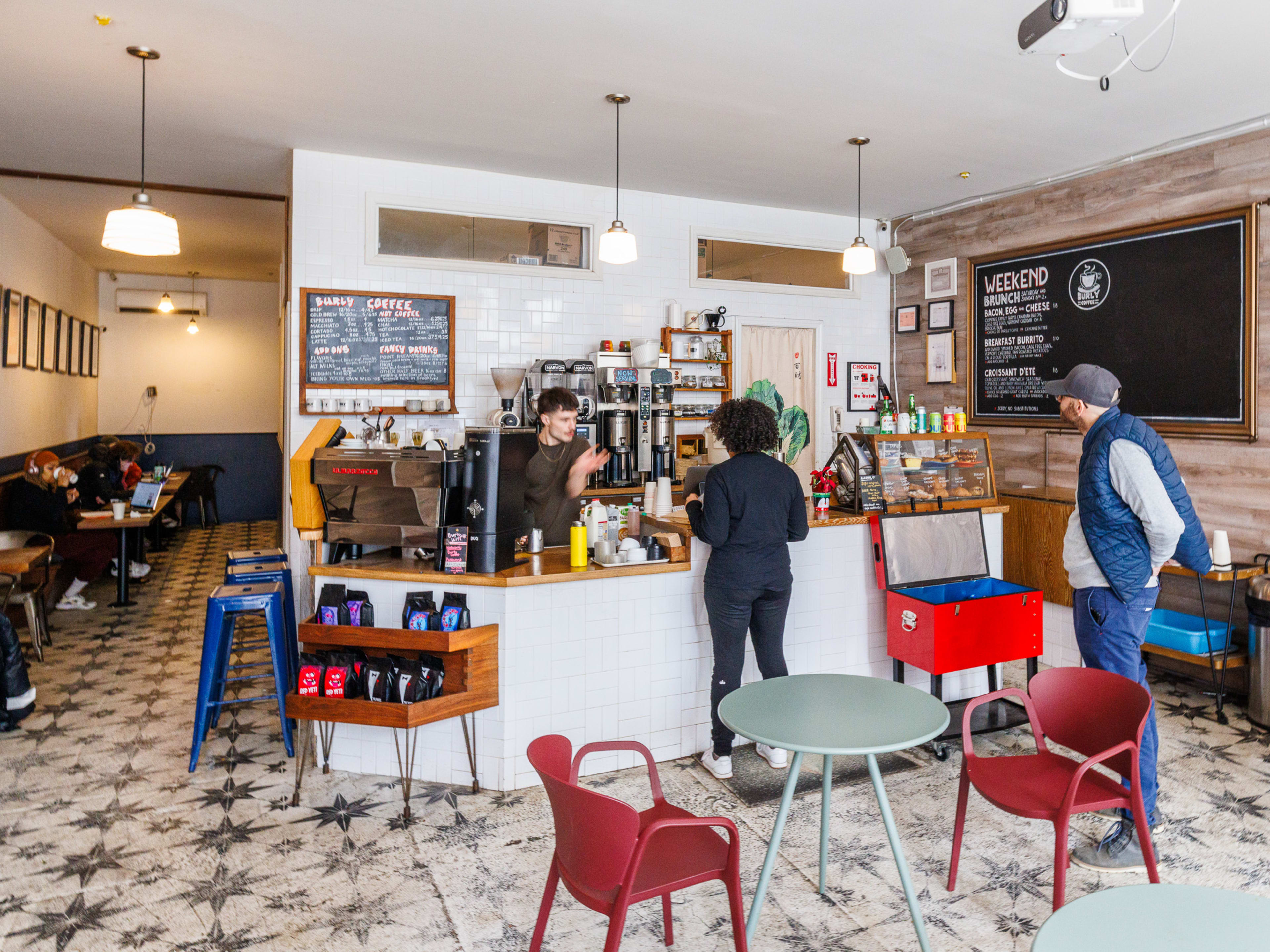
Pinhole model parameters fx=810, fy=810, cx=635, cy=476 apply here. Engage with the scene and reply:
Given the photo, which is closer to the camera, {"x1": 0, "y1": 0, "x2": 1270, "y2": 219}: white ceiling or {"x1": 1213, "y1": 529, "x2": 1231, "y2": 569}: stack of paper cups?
{"x1": 0, "y1": 0, "x2": 1270, "y2": 219}: white ceiling

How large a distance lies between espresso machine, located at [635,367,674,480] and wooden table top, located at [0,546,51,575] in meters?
3.85

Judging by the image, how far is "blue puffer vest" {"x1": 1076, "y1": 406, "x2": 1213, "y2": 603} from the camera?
2.87 metres

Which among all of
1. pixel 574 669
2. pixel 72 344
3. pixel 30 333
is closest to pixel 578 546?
pixel 574 669

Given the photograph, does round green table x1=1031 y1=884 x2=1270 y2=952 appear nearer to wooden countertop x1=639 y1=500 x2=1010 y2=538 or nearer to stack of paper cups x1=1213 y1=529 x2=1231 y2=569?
wooden countertop x1=639 y1=500 x2=1010 y2=538

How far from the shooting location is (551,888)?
210 cm

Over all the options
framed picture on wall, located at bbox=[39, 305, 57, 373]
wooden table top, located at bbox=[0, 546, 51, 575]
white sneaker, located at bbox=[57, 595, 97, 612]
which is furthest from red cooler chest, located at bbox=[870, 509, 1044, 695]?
framed picture on wall, located at bbox=[39, 305, 57, 373]

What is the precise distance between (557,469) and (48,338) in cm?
623

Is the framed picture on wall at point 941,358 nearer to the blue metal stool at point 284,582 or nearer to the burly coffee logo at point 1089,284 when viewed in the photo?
the burly coffee logo at point 1089,284

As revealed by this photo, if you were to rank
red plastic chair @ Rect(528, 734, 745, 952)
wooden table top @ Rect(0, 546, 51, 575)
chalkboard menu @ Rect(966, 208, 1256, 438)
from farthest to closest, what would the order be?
wooden table top @ Rect(0, 546, 51, 575)
chalkboard menu @ Rect(966, 208, 1256, 438)
red plastic chair @ Rect(528, 734, 745, 952)

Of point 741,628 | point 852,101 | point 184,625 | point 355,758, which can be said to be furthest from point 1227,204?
point 184,625

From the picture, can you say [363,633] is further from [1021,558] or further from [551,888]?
[1021,558]

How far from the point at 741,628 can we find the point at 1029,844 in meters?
1.31

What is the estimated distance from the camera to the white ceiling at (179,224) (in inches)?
251

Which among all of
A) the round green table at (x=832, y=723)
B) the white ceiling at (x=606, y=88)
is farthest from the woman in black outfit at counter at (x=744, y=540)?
the white ceiling at (x=606, y=88)
